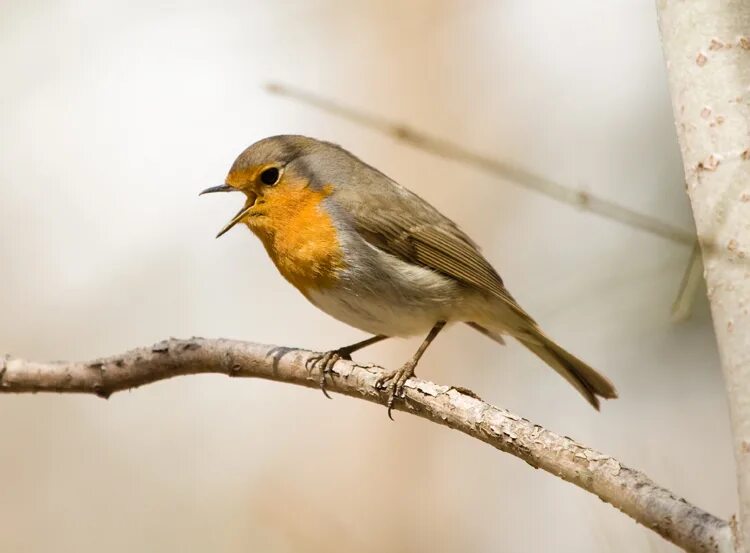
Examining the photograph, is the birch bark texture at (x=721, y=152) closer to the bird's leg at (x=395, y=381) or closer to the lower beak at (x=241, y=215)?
the bird's leg at (x=395, y=381)

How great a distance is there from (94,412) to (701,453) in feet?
16.2

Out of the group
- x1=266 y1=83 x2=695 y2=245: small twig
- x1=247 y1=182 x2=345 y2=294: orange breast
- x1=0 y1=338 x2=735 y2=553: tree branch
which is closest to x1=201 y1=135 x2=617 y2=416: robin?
x1=247 y1=182 x2=345 y2=294: orange breast

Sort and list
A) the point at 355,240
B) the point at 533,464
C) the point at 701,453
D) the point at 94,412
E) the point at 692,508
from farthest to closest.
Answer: the point at 94,412
the point at 701,453
the point at 355,240
the point at 533,464
the point at 692,508

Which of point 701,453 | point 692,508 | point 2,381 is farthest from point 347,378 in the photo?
point 701,453

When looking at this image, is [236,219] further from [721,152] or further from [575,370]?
[721,152]

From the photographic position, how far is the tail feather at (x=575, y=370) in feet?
14.1

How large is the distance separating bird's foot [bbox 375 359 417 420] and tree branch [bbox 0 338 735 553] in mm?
32

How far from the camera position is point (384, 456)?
7480 millimetres

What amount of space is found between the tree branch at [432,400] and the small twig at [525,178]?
60 centimetres

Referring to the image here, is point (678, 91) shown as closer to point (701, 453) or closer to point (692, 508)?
point (692, 508)

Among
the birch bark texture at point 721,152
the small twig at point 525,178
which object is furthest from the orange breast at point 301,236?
the birch bark texture at point 721,152

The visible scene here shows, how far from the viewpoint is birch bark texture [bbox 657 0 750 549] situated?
193cm

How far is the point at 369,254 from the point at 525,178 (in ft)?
6.19

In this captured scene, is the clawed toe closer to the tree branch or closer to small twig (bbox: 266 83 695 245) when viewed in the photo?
the tree branch
